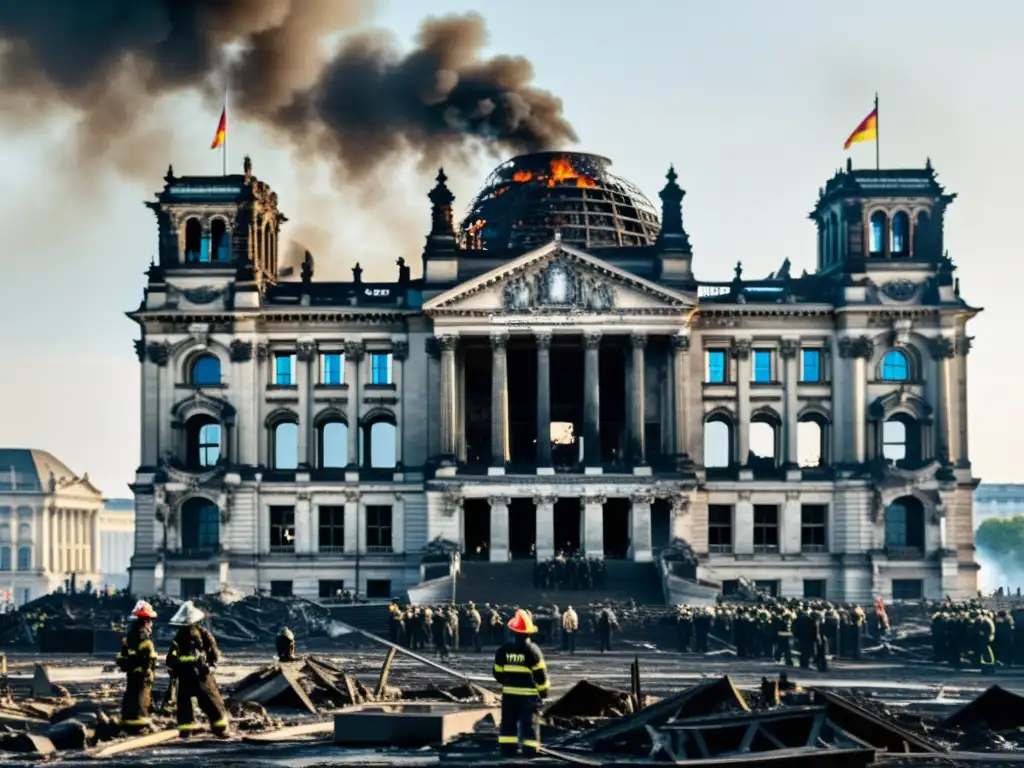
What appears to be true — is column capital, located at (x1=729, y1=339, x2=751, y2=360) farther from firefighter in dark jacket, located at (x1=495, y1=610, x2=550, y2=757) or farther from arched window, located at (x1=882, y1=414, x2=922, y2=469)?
firefighter in dark jacket, located at (x1=495, y1=610, x2=550, y2=757)

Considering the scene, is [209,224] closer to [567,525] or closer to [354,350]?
[354,350]

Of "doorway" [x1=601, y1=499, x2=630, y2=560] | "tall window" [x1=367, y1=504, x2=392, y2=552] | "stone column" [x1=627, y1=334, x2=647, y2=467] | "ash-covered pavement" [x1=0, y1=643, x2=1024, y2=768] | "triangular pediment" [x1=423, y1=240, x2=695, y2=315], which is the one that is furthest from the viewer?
"tall window" [x1=367, y1=504, x2=392, y2=552]

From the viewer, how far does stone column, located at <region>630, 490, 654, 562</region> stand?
92625 millimetres

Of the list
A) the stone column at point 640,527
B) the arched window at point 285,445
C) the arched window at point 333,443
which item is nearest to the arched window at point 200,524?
the arched window at point 285,445

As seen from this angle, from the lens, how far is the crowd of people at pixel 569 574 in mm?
86812

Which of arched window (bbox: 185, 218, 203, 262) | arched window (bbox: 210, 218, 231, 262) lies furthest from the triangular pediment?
arched window (bbox: 185, 218, 203, 262)

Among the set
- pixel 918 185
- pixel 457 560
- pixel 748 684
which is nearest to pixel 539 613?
pixel 457 560

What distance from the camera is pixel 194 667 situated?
32.5m

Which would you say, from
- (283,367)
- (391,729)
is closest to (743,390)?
(283,367)

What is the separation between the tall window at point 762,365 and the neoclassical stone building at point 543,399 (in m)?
0.11

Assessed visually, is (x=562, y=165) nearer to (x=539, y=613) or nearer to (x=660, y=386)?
(x=660, y=386)

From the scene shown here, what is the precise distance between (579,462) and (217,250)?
810 inches

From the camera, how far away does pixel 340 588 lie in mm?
98812

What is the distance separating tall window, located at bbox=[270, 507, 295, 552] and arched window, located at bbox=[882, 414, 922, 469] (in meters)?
28.9
